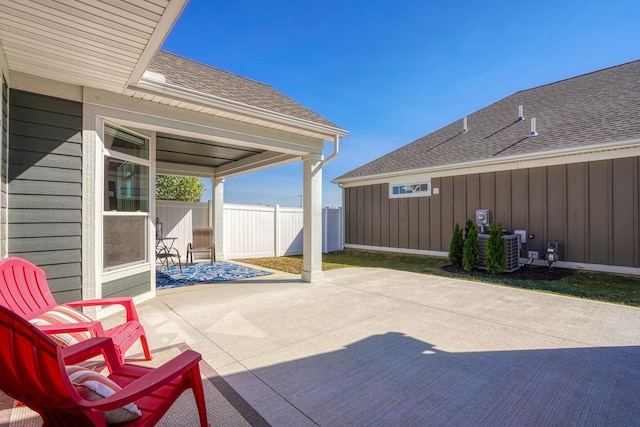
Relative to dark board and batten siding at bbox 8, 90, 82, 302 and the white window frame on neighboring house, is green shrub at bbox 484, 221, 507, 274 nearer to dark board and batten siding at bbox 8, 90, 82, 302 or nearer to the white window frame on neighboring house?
the white window frame on neighboring house

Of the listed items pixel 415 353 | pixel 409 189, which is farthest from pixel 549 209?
pixel 415 353

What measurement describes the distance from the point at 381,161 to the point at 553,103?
5.57 m

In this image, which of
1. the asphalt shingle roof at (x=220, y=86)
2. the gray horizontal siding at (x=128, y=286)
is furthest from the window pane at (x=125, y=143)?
the gray horizontal siding at (x=128, y=286)

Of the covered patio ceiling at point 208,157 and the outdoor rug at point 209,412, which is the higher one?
the covered patio ceiling at point 208,157

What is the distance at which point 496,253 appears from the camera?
7.01 metres

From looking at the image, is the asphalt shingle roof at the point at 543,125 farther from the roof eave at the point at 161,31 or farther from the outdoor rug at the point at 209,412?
the outdoor rug at the point at 209,412

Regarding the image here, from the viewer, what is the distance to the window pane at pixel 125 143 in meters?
4.23

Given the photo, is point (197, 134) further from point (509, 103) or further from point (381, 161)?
point (509, 103)

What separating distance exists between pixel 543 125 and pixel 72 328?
10.6 metres

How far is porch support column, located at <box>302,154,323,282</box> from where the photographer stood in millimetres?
6254

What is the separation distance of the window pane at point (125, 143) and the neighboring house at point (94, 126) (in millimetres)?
15

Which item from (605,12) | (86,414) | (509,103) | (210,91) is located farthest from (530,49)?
(86,414)

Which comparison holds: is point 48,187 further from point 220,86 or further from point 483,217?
point 483,217

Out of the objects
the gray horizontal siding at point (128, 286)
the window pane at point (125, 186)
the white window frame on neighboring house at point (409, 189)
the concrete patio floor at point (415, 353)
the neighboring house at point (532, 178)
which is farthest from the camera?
the white window frame on neighboring house at point (409, 189)
